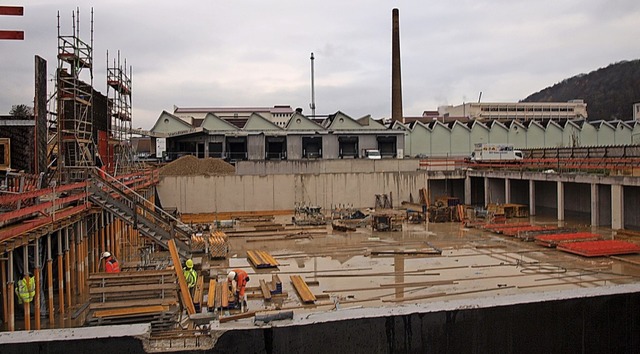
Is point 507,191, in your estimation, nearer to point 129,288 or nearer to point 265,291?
point 265,291

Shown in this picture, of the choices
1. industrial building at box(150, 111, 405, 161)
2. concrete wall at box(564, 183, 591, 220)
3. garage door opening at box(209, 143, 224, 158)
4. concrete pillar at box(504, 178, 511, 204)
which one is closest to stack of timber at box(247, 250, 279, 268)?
concrete pillar at box(504, 178, 511, 204)

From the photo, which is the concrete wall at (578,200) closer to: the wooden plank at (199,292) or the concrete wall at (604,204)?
the concrete wall at (604,204)

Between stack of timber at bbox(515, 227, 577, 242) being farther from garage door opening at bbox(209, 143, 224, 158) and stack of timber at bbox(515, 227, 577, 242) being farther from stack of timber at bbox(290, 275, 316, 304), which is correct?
garage door opening at bbox(209, 143, 224, 158)

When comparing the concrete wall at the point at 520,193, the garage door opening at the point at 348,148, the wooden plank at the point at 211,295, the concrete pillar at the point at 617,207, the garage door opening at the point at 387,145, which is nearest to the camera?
the wooden plank at the point at 211,295

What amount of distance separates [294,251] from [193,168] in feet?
59.0

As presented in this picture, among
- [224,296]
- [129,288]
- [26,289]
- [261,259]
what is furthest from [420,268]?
[26,289]

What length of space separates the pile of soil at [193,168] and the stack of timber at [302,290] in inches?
851

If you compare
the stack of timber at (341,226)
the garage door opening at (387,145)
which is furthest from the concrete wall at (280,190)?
the garage door opening at (387,145)

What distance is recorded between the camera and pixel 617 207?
83.3ft

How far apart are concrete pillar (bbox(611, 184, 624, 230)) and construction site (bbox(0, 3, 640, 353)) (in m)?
0.10

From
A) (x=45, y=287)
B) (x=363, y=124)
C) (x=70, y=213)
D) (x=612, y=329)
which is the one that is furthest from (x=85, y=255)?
(x=363, y=124)

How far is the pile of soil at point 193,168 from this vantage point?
3725cm

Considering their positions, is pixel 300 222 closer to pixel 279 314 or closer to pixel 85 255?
pixel 85 255

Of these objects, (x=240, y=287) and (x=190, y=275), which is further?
(x=190, y=275)
